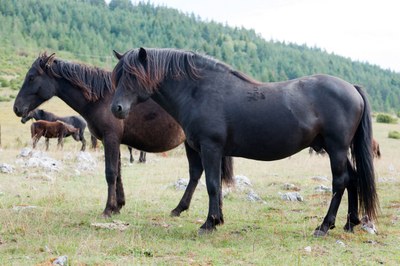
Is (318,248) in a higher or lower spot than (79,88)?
lower

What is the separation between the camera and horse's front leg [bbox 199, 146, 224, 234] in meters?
6.68

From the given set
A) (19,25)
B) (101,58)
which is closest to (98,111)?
(101,58)

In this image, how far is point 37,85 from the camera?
325 inches

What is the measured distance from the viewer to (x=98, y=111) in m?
8.06

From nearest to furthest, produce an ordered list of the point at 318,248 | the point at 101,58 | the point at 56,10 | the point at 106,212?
1. the point at 318,248
2. the point at 106,212
3. the point at 101,58
4. the point at 56,10

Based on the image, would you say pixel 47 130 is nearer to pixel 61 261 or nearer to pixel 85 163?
pixel 85 163

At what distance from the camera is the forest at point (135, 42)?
109 m

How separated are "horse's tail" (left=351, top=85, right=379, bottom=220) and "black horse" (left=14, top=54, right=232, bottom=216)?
7.84 ft

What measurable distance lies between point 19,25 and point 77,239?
124353mm

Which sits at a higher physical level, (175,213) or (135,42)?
(135,42)

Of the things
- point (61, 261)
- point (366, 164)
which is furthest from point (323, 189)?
point (61, 261)

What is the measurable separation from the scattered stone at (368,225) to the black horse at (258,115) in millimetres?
90

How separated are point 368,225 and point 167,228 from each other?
2978mm

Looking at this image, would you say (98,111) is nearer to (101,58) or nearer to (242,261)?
(242,261)
